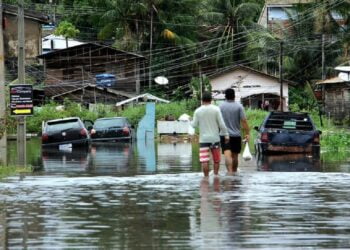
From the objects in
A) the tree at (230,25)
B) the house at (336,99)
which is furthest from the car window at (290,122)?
the tree at (230,25)

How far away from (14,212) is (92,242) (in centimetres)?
287

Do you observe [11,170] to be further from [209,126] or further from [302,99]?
[302,99]

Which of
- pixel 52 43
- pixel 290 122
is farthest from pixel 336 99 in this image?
pixel 290 122

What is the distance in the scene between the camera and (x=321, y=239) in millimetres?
9648

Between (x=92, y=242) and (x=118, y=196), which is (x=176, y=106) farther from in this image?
(x=92, y=242)

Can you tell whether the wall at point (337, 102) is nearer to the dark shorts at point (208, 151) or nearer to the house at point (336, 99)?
the house at point (336, 99)

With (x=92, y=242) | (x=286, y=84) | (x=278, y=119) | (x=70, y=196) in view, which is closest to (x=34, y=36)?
(x=286, y=84)

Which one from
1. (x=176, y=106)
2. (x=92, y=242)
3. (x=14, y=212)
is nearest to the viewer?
(x=92, y=242)

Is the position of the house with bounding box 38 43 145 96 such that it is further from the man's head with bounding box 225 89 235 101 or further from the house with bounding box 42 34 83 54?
the man's head with bounding box 225 89 235 101

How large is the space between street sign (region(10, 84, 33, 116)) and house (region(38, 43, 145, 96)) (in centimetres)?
4849

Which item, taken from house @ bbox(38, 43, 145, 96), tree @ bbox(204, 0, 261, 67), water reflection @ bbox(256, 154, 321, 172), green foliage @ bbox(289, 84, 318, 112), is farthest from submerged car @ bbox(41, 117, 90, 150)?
tree @ bbox(204, 0, 261, 67)

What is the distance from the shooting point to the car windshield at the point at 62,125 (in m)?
A: 36.6

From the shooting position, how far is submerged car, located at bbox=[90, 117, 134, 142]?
42719mm

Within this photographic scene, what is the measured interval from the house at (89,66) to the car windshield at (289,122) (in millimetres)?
42985
